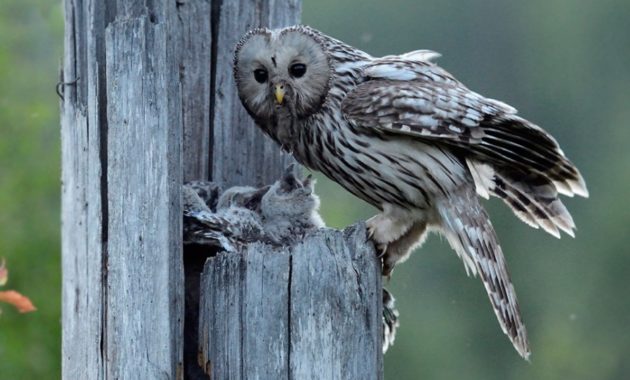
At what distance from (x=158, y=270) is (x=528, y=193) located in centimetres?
200

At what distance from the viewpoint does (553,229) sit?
258 inches

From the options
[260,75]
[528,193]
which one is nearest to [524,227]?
[528,193]

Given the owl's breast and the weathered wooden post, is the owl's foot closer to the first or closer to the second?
the owl's breast

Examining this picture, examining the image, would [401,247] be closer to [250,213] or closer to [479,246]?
[479,246]

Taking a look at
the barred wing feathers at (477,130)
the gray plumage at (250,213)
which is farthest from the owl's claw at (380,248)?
the barred wing feathers at (477,130)

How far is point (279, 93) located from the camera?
6293mm

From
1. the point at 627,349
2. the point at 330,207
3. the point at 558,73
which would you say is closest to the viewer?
the point at 330,207

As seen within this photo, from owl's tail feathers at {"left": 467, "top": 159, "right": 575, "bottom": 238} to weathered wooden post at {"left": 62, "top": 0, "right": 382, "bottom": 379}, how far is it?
1.36m

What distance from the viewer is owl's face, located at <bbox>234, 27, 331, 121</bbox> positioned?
6.23 meters

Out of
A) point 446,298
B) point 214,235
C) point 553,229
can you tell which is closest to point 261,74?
point 214,235

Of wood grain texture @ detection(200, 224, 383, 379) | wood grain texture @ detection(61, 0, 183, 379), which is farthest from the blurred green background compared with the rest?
wood grain texture @ detection(200, 224, 383, 379)

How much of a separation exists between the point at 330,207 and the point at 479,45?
594 inches

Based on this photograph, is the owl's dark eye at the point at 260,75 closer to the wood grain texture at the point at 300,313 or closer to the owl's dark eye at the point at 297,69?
the owl's dark eye at the point at 297,69

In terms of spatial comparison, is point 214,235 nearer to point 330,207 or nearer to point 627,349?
point 330,207
